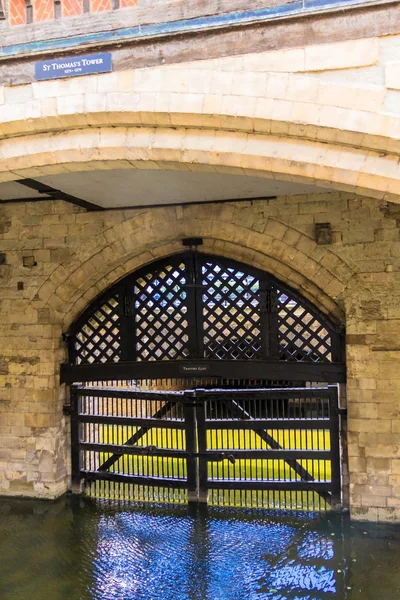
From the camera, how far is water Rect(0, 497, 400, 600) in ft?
14.7

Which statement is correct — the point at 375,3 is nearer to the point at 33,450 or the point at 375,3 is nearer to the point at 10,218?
the point at 10,218

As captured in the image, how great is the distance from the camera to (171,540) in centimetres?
538

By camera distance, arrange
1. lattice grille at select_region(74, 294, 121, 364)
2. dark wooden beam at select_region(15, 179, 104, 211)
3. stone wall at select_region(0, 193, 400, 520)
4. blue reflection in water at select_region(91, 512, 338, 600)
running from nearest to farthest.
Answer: blue reflection in water at select_region(91, 512, 338, 600)
dark wooden beam at select_region(15, 179, 104, 211)
stone wall at select_region(0, 193, 400, 520)
lattice grille at select_region(74, 294, 121, 364)

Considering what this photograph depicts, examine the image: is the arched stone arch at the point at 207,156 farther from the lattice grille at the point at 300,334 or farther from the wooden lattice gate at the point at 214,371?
the lattice grille at the point at 300,334

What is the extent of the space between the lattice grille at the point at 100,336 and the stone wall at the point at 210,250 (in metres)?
0.24

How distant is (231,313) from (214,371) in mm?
747

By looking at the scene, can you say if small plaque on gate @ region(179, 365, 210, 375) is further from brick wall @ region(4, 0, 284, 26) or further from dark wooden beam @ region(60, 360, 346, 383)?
brick wall @ region(4, 0, 284, 26)

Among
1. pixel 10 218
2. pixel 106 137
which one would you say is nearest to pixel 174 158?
pixel 106 137

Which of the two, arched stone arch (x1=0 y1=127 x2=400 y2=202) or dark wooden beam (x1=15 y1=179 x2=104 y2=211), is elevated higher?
dark wooden beam (x1=15 y1=179 x2=104 y2=211)

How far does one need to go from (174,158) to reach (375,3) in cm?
152

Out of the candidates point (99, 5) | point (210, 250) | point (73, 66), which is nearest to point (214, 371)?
point (210, 250)

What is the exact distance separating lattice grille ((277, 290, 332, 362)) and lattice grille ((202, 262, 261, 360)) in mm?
286

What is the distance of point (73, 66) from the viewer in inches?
138

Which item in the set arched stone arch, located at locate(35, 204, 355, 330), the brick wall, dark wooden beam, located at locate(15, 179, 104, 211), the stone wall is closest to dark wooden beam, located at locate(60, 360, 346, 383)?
the stone wall
